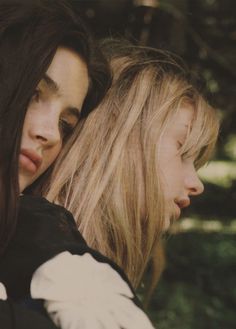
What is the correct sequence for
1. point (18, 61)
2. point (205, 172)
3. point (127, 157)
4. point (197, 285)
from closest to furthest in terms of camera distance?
point (18, 61)
point (127, 157)
point (205, 172)
point (197, 285)

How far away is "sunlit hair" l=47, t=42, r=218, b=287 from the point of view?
97 centimetres

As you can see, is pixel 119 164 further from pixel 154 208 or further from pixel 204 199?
pixel 204 199

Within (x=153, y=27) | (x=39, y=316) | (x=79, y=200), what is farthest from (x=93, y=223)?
(x=153, y=27)

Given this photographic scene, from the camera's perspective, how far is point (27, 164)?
849mm

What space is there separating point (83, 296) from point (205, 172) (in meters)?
0.92

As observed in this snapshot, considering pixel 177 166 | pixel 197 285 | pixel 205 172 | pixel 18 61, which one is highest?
pixel 18 61

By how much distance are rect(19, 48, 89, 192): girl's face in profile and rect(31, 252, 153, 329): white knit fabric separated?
159mm

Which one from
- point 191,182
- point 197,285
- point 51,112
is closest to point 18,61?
point 51,112

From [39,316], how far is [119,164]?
34 centimetres

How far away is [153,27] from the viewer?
1.33 metres

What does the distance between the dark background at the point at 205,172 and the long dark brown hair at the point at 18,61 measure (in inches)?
12.0

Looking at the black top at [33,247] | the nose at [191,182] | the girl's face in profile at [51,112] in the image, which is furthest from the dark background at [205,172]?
the black top at [33,247]

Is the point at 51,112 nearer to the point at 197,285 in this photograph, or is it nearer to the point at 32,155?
the point at 32,155

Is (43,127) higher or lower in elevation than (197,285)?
higher
